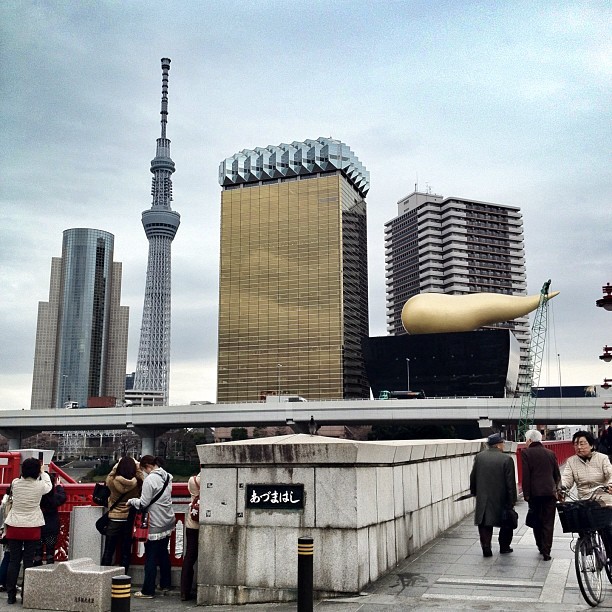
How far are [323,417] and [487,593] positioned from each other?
81521mm

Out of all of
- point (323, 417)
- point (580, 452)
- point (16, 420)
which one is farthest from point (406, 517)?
point (16, 420)

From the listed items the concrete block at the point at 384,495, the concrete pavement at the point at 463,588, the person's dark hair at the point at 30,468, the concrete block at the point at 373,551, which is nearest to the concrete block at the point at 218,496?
the concrete pavement at the point at 463,588

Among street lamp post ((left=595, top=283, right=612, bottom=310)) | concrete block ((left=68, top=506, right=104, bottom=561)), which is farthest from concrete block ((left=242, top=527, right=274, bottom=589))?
street lamp post ((left=595, top=283, right=612, bottom=310))

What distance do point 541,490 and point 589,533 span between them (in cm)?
266

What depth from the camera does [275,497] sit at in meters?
8.52

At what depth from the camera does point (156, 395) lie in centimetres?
17688

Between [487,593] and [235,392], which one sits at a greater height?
[235,392]

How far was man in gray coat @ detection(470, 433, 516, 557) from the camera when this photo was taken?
406 inches

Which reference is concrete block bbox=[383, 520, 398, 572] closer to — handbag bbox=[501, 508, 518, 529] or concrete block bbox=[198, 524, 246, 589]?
handbag bbox=[501, 508, 518, 529]

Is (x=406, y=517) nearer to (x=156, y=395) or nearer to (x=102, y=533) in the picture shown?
(x=102, y=533)

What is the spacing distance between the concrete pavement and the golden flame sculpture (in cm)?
8069

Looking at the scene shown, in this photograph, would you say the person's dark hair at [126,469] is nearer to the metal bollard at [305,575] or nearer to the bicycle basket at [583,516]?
the metal bollard at [305,575]

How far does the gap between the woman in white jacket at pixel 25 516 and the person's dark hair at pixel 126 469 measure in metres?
0.94

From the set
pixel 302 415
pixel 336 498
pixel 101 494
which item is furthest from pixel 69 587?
pixel 302 415
